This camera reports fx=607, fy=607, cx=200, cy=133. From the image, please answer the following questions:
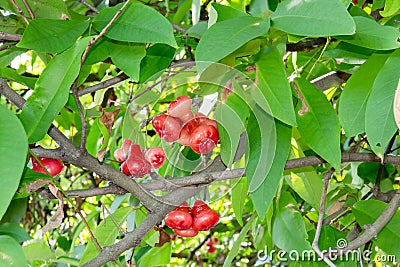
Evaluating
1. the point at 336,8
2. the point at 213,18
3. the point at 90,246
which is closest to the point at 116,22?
the point at 213,18

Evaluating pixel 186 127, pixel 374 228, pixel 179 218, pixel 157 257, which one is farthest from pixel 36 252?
pixel 374 228

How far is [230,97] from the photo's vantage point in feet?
2.36

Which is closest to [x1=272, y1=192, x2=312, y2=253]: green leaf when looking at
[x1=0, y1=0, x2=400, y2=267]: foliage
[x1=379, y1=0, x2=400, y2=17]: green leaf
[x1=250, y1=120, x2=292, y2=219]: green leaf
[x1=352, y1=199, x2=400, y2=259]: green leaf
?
[x1=0, y1=0, x2=400, y2=267]: foliage

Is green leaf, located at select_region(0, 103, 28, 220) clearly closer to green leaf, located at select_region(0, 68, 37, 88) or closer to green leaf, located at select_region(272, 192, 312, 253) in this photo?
green leaf, located at select_region(0, 68, 37, 88)

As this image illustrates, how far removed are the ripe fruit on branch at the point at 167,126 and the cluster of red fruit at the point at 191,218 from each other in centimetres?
12

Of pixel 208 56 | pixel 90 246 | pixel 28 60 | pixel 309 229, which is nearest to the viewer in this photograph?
pixel 208 56

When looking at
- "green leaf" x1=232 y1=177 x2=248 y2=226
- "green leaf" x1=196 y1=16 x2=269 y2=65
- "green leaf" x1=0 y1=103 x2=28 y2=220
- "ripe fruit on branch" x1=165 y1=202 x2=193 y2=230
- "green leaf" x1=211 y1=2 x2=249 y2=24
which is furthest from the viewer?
"green leaf" x1=232 y1=177 x2=248 y2=226

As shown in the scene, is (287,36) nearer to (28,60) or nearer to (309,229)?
(309,229)

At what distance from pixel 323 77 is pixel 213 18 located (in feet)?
1.04

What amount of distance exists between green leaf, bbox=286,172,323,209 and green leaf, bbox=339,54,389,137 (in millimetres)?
319

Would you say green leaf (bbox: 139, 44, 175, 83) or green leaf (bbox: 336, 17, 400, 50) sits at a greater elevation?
green leaf (bbox: 336, 17, 400, 50)

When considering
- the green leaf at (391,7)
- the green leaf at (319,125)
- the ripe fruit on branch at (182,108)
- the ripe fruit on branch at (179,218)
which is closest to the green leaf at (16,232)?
the ripe fruit on branch at (179,218)

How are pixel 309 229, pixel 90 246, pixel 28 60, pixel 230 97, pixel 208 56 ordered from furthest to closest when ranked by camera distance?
pixel 28 60 → pixel 309 229 → pixel 90 246 → pixel 230 97 → pixel 208 56

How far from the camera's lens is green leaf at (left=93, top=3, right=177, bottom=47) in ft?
2.26
